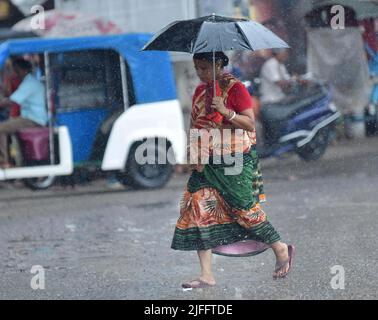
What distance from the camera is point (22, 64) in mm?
12633

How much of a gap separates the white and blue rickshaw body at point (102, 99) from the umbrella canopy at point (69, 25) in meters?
2.30

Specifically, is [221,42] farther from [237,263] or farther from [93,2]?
[93,2]

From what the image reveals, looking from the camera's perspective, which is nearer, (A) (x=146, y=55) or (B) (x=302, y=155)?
(A) (x=146, y=55)

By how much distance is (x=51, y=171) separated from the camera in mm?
12570

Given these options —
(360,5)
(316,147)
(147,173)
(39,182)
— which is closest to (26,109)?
(39,182)

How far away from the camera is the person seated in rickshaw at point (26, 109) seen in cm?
1248

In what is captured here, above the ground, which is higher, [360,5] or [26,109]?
[360,5]

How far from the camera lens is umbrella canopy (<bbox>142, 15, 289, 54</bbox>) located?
603 centimetres

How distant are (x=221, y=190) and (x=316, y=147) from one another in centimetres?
804

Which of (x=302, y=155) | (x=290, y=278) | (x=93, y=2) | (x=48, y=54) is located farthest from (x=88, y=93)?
(x=290, y=278)

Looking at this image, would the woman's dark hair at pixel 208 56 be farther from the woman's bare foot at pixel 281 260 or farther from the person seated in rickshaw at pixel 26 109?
the person seated in rickshaw at pixel 26 109

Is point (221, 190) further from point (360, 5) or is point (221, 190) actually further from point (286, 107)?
point (360, 5)

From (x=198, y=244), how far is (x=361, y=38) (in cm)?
1061

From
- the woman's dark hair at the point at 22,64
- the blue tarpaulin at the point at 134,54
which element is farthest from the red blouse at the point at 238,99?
the woman's dark hair at the point at 22,64
